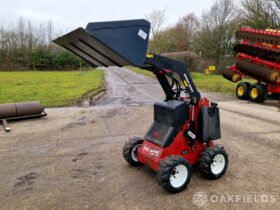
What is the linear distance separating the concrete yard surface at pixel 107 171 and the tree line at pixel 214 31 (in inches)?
569

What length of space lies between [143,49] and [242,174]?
8.22 feet

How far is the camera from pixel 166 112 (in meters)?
4.23

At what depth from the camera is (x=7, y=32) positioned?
5125 cm

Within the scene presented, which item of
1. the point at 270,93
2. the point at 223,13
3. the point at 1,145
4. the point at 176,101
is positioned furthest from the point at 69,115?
the point at 223,13

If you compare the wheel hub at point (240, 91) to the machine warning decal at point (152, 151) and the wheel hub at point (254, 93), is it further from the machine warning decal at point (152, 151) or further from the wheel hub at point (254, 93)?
the machine warning decal at point (152, 151)

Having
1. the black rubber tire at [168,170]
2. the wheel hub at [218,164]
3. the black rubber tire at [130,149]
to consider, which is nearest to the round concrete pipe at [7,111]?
the black rubber tire at [130,149]

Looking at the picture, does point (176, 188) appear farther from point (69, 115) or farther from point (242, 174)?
point (69, 115)

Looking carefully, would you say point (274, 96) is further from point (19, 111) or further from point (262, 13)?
point (262, 13)

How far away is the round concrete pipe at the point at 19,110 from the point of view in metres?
8.24

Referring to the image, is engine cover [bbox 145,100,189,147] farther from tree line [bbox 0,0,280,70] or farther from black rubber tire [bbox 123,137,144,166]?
tree line [bbox 0,0,280,70]

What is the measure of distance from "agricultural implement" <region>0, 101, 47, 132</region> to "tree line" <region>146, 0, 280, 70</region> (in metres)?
13.3

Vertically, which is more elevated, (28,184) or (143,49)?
(143,49)

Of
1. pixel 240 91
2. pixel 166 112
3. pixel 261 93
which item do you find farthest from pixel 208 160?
pixel 240 91

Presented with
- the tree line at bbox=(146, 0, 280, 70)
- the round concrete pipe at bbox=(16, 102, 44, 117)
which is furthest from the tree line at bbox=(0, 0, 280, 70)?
the round concrete pipe at bbox=(16, 102, 44, 117)
